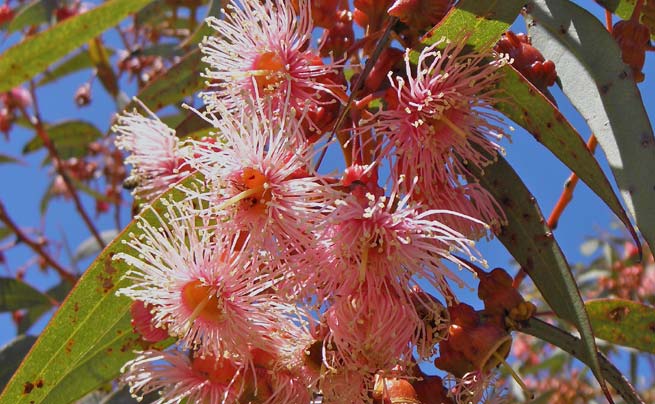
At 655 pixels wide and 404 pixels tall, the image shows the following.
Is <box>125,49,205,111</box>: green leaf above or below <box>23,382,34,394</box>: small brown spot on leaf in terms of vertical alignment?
above

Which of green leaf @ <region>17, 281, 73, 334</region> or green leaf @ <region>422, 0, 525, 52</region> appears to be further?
green leaf @ <region>17, 281, 73, 334</region>

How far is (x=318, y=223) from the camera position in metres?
1.00

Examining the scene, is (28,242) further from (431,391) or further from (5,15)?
(431,391)

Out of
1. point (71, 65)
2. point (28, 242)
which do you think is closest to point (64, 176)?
point (28, 242)

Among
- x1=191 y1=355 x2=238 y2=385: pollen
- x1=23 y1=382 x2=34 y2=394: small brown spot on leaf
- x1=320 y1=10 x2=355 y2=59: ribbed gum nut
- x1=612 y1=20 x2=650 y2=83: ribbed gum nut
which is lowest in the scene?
x1=23 y1=382 x2=34 y2=394: small brown spot on leaf

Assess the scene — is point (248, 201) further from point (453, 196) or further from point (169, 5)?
point (169, 5)

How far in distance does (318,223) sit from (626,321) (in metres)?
0.72

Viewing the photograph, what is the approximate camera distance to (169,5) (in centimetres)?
270

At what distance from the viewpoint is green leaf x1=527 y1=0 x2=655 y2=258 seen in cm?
105

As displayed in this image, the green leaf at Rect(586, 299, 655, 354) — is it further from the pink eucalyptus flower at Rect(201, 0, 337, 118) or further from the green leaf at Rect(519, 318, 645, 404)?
the pink eucalyptus flower at Rect(201, 0, 337, 118)

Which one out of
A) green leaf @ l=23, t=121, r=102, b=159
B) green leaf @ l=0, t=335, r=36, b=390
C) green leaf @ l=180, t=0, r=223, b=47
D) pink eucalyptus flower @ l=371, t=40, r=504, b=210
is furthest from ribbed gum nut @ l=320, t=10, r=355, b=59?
green leaf @ l=23, t=121, r=102, b=159

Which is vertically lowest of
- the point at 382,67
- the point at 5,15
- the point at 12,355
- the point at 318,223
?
the point at 12,355

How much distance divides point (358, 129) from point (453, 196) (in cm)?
16

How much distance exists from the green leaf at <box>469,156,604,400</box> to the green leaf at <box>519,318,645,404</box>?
0.02m
